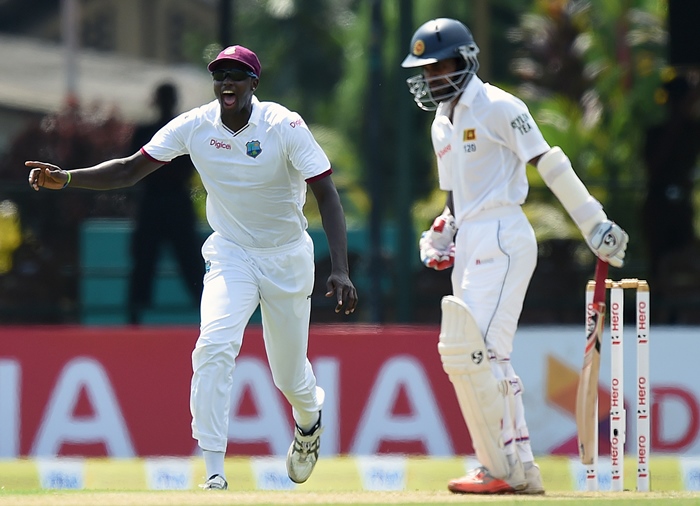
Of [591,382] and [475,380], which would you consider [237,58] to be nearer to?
[475,380]

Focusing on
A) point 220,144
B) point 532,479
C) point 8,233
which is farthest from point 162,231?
point 532,479

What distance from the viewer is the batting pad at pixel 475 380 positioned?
573cm

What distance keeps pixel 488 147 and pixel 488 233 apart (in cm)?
34

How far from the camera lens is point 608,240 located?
5715mm

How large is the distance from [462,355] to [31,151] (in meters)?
5.78

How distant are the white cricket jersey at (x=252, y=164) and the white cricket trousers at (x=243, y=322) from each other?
83 mm

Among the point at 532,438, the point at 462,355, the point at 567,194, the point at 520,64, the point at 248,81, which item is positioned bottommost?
the point at 532,438

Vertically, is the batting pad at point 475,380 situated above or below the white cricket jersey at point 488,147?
below

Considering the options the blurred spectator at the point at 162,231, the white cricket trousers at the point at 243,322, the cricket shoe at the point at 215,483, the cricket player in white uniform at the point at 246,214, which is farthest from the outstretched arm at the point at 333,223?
the blurred spectator at the point at 162,231

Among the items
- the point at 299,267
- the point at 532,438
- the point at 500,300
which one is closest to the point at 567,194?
the point at 500,300

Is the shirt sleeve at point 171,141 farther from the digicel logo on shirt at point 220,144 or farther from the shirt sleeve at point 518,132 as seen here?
the shirt sleeve at point 518,132

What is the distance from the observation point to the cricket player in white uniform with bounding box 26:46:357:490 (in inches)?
237

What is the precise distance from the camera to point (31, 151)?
10.7 metres

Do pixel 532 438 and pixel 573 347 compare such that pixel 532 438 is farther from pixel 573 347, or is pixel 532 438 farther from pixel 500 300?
pixel 500 300
